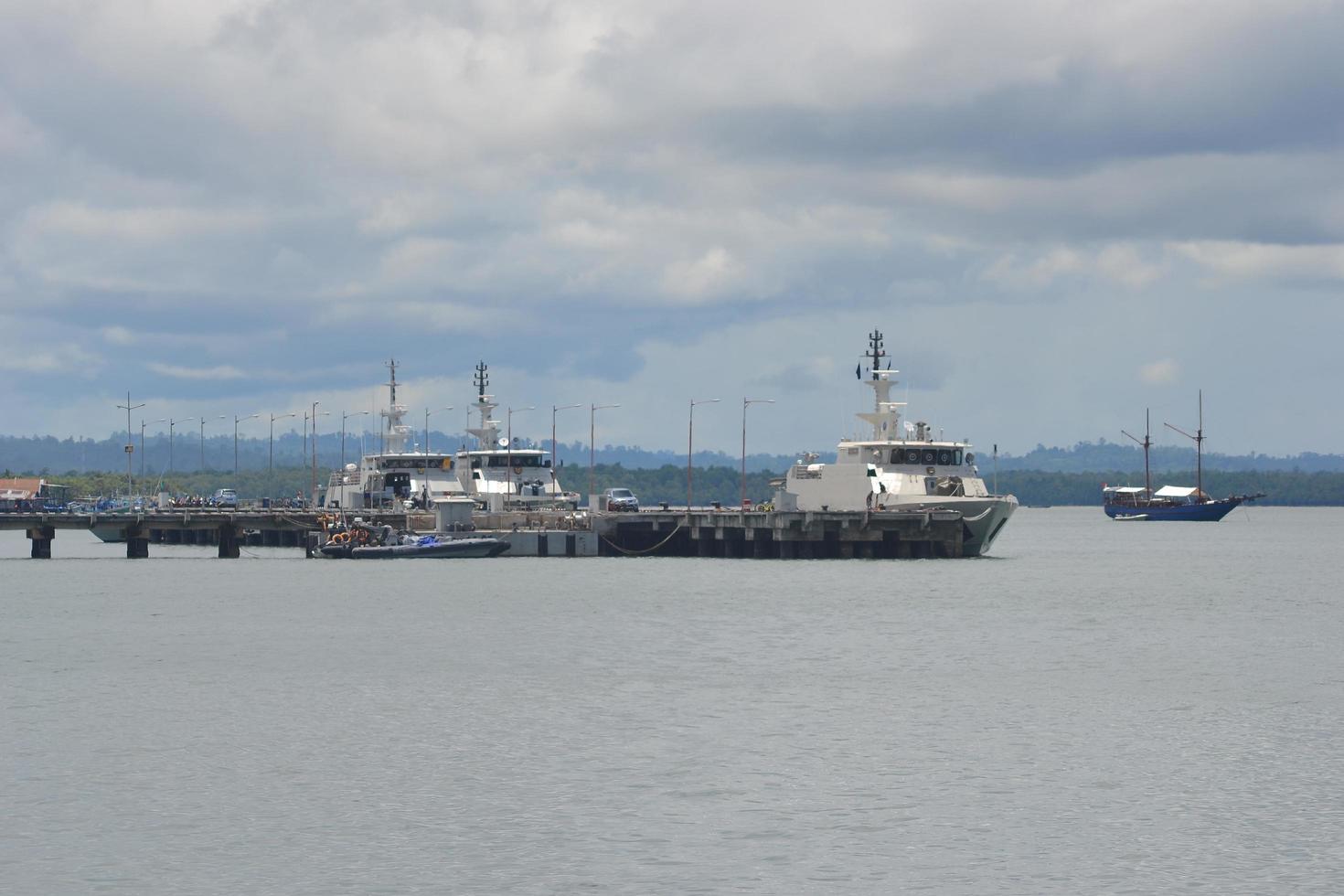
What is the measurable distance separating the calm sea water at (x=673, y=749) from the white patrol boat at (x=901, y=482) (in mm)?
24061

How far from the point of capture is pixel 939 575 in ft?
350

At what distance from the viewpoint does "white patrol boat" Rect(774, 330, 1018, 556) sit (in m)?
112

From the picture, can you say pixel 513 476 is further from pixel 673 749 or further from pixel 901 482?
pixel 673 749

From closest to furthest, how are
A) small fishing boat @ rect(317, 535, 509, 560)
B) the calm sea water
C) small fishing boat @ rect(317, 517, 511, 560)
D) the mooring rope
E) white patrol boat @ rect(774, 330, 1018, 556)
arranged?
the calm sea water, white patrol boat @ rect(774, 330, 1018, 556), small fishing boat @ rect(317, 535, 509, 560), small fishing boat @ rect(317, 517, 511, 560), the mooring rope

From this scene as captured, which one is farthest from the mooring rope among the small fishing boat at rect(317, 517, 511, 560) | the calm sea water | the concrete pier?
the calm sea water

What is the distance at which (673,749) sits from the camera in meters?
43.4

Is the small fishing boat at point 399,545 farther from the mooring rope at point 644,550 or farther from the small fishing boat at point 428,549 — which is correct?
the mooring rope at point 644,550

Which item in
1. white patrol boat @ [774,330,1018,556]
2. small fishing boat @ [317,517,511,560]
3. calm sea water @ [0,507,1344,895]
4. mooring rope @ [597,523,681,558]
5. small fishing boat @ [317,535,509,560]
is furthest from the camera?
mooring rope @ [597,523,681,558]

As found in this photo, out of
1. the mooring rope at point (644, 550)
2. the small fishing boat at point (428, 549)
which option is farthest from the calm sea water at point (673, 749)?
the mooring rope at point (644, 550)

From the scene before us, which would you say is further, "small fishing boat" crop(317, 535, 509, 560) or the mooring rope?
the mooring rope

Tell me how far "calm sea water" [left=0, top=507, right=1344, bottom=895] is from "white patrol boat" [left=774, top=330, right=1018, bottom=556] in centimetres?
2406

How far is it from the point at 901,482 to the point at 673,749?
231 ft

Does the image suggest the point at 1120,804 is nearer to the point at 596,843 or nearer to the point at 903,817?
the point at 903,817

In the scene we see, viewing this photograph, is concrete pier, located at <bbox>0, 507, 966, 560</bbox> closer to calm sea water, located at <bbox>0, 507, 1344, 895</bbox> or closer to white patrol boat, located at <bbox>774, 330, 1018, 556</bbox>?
white patrol boat, located at <bbox>774, 330, 1018, 556</bbox>
